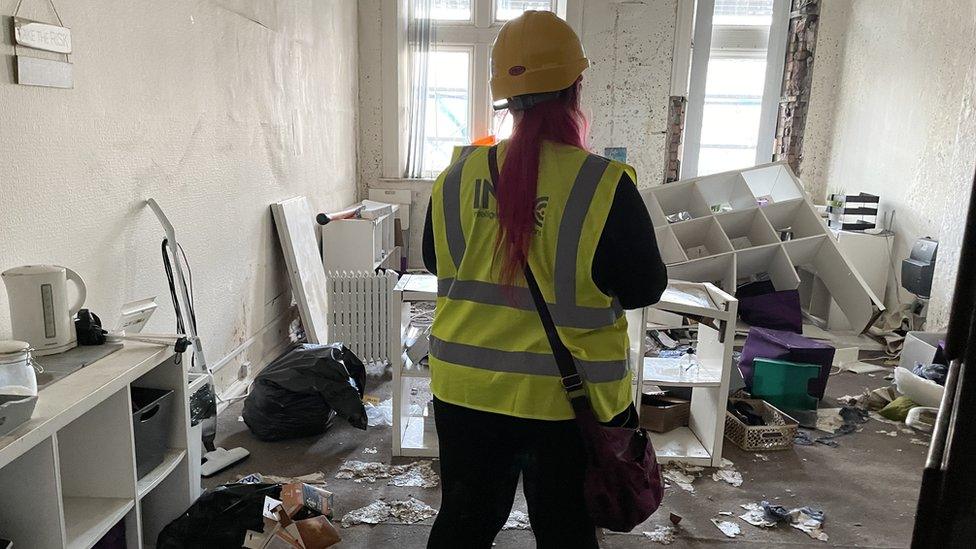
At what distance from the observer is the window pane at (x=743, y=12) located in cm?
582

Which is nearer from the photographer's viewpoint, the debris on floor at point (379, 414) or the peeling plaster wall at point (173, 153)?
the peeling plaster wall at point (173, 153)

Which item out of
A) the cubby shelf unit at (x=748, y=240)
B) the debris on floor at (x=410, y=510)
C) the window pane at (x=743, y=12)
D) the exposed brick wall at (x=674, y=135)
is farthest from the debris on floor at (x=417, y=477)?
the window pane at (x=743, y=12)

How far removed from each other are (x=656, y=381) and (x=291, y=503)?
1.42 meters

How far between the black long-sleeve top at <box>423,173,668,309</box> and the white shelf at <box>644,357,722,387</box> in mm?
1482

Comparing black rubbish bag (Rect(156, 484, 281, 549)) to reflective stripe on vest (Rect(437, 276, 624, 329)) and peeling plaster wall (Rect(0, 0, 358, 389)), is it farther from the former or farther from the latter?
reflective stripe on vest (Rect(437, 276, 624, 329))

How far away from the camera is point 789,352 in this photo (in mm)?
3092

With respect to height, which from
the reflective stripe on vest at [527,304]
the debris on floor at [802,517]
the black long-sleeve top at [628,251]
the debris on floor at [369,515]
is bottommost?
the debris on floor at [369,515]

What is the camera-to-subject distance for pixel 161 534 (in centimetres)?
185

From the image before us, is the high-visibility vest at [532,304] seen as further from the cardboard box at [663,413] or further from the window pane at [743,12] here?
the window pane at [743,12]

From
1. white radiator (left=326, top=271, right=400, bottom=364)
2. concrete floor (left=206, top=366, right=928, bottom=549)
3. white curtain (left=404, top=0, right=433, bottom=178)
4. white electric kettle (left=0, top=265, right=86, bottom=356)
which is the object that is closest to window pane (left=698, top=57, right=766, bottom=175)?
white curtain (left=404, top=0, right=433, bottom=178)

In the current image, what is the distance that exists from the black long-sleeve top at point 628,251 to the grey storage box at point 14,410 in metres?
1.08

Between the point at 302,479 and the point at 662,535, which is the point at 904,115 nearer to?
the point at 662,535

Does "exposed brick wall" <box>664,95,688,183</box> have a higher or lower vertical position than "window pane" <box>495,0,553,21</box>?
lower

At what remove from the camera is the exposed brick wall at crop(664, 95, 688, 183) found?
5789mm
